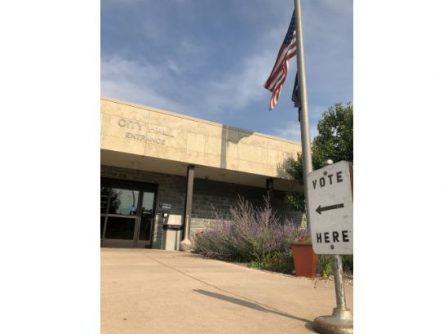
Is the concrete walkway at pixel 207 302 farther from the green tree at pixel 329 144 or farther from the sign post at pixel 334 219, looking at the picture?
the green tree at pixel 329 144

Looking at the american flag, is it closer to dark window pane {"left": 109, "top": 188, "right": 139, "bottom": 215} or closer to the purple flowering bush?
the purple flowering bush

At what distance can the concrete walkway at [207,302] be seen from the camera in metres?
2.78

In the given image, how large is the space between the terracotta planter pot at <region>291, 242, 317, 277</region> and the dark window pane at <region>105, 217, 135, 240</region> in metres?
9.60

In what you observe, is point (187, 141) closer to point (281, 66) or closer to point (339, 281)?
point (281, 66)

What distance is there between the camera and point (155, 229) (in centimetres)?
1495

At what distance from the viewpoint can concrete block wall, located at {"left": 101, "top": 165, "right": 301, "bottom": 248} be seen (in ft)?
49.1

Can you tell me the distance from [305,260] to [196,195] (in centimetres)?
1013

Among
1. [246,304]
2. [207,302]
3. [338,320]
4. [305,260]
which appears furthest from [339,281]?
[305,260]

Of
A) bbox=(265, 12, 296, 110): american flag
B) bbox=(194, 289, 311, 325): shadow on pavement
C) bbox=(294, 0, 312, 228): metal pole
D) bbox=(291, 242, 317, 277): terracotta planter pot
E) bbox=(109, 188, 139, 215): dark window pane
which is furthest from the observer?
bbox=(109, 188, 139, 215): dark window pane

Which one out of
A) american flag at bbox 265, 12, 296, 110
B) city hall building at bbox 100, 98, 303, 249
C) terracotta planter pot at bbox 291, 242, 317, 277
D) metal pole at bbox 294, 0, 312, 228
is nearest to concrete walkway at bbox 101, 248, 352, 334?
terracotta planter pot at bbox 291, 242, 317, 277

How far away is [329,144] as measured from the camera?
13891 mm
